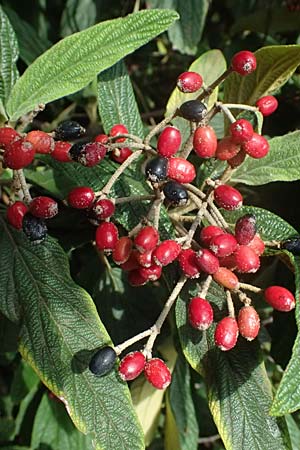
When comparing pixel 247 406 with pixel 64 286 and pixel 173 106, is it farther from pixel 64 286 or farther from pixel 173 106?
pixel 173 106

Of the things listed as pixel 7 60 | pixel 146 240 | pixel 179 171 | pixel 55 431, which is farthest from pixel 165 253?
pixel 55 431

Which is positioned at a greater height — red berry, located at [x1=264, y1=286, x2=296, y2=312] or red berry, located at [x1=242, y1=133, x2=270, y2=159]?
red berry, located at [x1=242, y1=133, x2=270, y2=159]

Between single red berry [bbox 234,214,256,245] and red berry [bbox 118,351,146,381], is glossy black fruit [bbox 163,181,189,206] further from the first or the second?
red berry [bbox 118,351,146,381]

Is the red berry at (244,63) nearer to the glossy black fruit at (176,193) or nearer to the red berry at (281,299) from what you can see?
the glossy black fruit at (176,193)

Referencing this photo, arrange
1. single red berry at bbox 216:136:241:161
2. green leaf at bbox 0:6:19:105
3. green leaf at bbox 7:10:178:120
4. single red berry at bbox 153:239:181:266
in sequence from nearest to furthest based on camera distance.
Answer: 1. single red berry at bbox 153:239:181:266
2. single red berry at bbox 216:136:241:161
3. green leaf at bbox 7:10:178:120
4. green leaf at bbox 0:6:19:105

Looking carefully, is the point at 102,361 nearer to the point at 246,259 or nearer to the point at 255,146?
the point at 246,259

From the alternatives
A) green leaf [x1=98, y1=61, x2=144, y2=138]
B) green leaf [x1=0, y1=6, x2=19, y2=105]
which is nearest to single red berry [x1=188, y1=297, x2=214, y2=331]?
green leaf [x1=98, y1=61, x2=144, y2=138]

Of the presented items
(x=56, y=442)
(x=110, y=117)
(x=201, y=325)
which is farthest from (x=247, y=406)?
(x=56, y=442)
